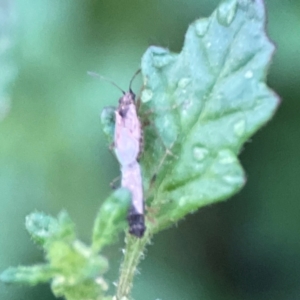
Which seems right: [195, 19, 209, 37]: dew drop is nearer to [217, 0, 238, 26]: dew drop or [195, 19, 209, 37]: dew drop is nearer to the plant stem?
[217, 0, 238, 26]: dew drop

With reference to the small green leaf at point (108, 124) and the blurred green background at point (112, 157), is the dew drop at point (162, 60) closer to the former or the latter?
the small green leaf at point (108, 124)

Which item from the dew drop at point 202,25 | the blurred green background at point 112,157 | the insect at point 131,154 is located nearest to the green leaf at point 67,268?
the insect at point 131,154

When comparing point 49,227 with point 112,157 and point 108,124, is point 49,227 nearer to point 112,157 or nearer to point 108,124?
point 108,124

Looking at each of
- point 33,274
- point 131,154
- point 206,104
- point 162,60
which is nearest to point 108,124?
point 131,154

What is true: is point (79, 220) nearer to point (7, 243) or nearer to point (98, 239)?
point (7, 243)

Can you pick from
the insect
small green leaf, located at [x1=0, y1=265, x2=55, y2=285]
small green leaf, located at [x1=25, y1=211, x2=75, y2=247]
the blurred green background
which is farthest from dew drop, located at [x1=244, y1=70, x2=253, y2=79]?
the blurred green background
